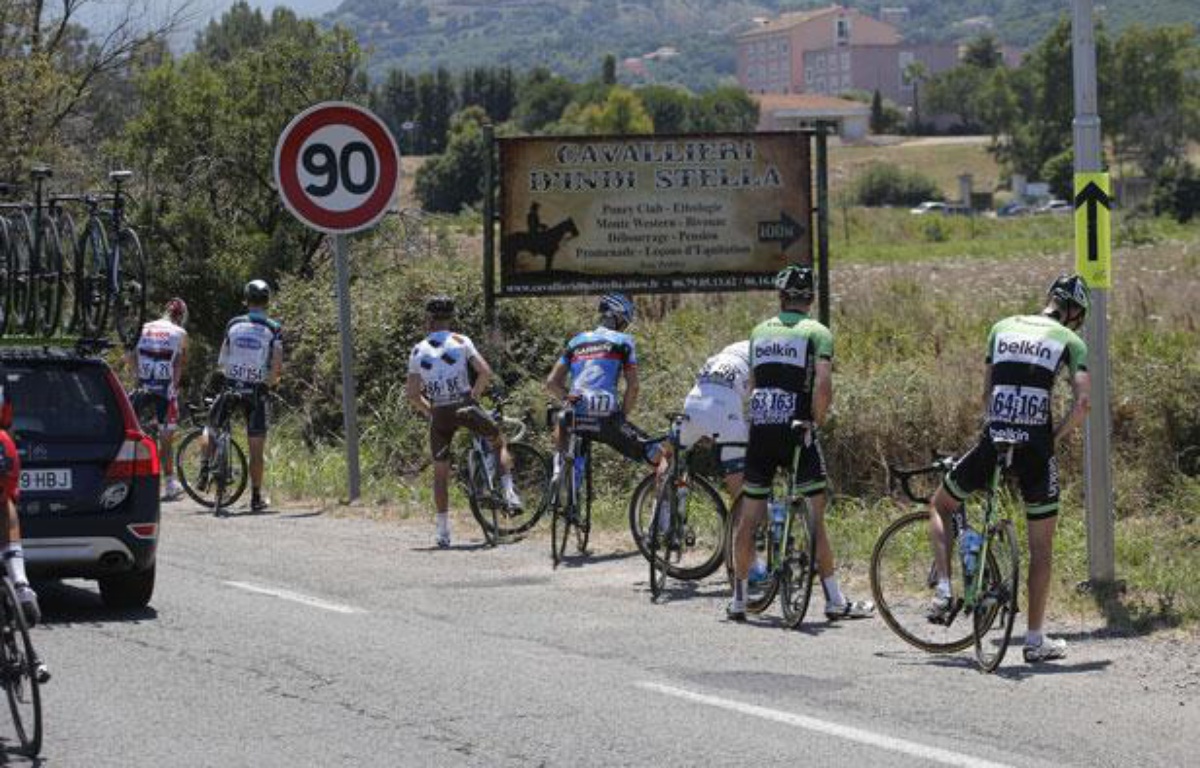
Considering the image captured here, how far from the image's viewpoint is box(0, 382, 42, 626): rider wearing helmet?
8.23 m

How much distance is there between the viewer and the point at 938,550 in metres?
10.5

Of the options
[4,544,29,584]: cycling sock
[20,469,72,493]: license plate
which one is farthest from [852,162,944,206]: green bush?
[4,544,29,584]: cycling sock

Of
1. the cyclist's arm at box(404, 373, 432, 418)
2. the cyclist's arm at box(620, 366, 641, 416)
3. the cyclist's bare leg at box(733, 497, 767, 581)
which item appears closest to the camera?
the cyclist's bare leg at box(733, 497, 767, 581)

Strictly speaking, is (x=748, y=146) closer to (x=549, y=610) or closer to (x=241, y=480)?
(x=241, y=480)

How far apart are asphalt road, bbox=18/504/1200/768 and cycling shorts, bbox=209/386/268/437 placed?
4.56m

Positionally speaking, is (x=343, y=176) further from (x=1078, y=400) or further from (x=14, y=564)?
(x=14, y=564)

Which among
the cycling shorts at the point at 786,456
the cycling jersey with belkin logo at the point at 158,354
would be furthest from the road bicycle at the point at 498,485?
the cycling jersey with belkin logo at the point at 158,354

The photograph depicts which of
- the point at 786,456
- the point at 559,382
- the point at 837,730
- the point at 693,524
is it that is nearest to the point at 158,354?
the point at 559,382

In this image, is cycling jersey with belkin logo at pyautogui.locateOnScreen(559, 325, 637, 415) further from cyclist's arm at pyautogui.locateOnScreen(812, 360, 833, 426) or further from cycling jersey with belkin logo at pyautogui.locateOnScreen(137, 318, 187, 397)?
cycling jersey with belkin logo at pyautogui.locateOnScreen(137, 318, 187, 397)

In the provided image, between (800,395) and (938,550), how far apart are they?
4.10 feet

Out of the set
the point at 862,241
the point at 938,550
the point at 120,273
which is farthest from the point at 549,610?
the point at 862,241

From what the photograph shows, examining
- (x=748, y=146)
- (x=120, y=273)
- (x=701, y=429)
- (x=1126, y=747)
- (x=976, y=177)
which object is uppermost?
(x=976, y=177)

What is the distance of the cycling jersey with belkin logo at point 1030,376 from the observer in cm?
1019

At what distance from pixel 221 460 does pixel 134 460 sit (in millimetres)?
6073
